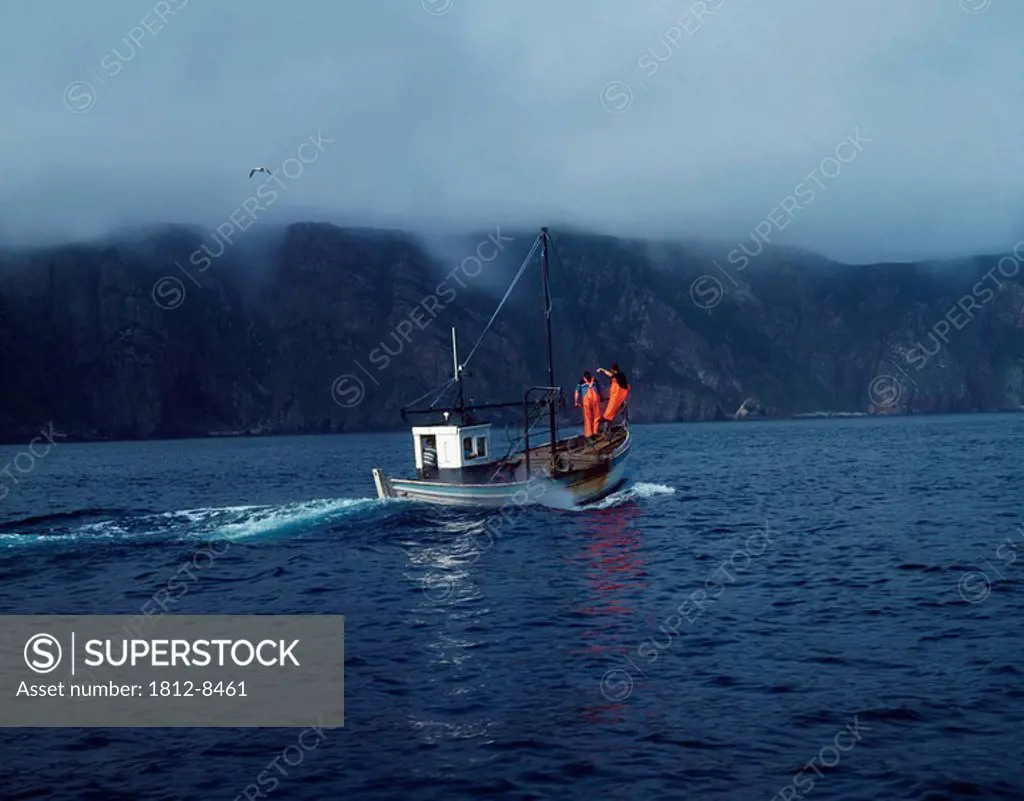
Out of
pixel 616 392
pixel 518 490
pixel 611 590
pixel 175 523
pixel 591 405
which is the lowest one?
pixel 175 523

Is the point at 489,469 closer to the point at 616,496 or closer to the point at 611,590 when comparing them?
the point at 616,496

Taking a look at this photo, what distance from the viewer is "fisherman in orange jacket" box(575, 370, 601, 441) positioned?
1875 inches

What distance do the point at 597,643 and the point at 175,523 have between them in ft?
98.2

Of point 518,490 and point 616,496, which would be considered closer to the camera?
point 518,490

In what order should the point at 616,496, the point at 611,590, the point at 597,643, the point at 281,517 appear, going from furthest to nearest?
the point at 616,496
the point at 281,517
the point at 611,590
the point at 597,643

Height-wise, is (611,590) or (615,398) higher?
(615,398)

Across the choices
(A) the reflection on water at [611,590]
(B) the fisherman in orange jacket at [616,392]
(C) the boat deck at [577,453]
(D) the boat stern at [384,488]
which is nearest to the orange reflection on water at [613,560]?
(A) the reflection on water at [611,590]

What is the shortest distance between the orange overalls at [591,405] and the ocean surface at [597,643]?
14.1ft

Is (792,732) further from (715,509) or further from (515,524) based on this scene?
(715,509)

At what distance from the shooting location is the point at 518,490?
42844 millimetres

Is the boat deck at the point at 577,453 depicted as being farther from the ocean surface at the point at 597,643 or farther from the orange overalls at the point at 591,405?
the ocean surface at the point at 597,643

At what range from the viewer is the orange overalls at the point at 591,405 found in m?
47.7

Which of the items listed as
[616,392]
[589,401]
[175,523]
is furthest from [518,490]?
[175,523]

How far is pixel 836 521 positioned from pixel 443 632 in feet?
76.6
